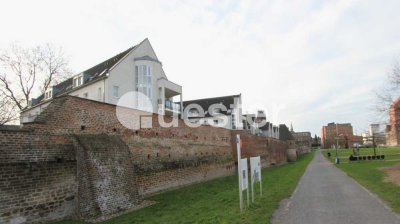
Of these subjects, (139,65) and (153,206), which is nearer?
(153,206)

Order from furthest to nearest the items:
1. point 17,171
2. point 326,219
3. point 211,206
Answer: point 211,206
point 17,171
point 326,219

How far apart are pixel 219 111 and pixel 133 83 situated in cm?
2031

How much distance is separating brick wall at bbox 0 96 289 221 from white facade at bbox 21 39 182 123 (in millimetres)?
16356

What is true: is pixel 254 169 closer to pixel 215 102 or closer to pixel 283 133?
pixel 215 102

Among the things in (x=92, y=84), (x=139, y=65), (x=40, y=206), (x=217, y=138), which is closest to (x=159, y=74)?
(x=139, y=65)

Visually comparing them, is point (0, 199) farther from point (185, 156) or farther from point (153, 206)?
point (185, 156)

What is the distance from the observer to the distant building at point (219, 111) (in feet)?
161

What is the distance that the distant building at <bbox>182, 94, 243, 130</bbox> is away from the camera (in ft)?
161

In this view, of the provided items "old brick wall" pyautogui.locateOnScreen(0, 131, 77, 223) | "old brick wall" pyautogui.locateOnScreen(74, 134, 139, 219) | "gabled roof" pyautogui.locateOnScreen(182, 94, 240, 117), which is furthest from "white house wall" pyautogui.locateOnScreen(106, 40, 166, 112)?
"old brick wall" pyautogui.locateOnScreen(0, 131, 77, 223)

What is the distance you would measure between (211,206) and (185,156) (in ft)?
25.1

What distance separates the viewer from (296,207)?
10250mm

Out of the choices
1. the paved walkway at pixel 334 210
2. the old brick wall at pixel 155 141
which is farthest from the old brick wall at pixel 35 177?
the paved walkway at pixel 334 210

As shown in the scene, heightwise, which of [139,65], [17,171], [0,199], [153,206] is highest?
[139,65]

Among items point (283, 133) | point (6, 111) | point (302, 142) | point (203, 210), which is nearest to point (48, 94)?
point (6, 111)
